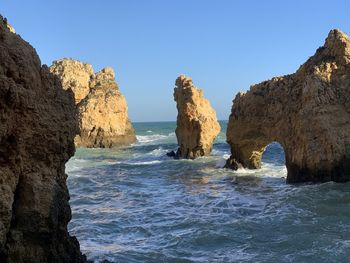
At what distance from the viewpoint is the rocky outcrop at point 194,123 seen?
3869 cm

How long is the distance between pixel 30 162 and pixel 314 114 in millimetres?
16193

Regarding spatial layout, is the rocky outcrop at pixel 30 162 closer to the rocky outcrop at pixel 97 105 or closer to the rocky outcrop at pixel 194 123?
the rocky outcrop at pixel 194 123

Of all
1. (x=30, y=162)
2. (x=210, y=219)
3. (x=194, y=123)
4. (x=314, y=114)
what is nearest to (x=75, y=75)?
(x=194, y=123)

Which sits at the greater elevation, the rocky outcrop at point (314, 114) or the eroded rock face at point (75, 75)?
the eroded rock face at point (75, 75)

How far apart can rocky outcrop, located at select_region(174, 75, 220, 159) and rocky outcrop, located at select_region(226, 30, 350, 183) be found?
38.4 ft

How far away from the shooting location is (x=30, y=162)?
26.5 ft

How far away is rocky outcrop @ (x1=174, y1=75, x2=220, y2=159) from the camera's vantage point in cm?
3869

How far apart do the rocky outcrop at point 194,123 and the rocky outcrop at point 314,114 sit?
11.7 meters

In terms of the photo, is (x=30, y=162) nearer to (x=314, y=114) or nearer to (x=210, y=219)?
→ (x=210, y=219)

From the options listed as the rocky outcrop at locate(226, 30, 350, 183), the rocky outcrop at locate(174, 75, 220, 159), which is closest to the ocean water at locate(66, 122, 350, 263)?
the rocky outcrop at locate(226, 30, 350, 183)

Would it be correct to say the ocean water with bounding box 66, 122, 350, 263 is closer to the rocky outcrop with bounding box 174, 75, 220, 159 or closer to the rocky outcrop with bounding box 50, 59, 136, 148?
the rocky outcrop with bounding box 174, 75, 220, 159

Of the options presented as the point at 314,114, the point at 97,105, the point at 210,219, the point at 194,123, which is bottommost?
the point at 210,219

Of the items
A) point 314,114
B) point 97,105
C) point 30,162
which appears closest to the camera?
point 30,162

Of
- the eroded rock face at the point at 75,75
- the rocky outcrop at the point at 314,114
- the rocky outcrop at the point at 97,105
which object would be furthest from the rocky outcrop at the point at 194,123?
the eroded rock face at the point at 75,75
